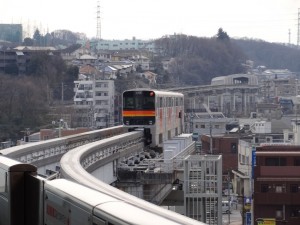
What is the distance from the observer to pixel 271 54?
4774 inches

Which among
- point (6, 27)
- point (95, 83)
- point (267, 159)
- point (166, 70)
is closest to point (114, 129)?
point (267, 159)

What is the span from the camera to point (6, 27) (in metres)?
100

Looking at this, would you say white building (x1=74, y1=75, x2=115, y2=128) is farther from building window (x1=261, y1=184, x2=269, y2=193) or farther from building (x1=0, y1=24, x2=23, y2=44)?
building (x1=0, y1=24, x2=23, y2=44)

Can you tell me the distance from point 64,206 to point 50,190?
0.98ft

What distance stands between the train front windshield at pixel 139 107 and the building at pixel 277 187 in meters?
2.41

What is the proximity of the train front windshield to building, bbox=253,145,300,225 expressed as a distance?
2.41 metres

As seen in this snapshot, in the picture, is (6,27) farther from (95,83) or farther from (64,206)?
(64,206)

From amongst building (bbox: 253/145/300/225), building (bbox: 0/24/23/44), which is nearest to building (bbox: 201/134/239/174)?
building (bbox: 253/145/300/225)

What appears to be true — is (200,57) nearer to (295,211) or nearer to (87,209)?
(295,211)

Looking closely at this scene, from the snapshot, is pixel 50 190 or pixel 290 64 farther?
pixel 290 64

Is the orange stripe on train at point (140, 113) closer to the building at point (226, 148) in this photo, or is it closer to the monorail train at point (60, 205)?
the monorail train at point (60, 205)

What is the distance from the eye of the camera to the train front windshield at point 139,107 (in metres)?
16.3

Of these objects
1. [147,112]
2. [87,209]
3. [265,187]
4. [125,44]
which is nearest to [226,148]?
[265,187]

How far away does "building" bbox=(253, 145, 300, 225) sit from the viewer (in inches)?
638
